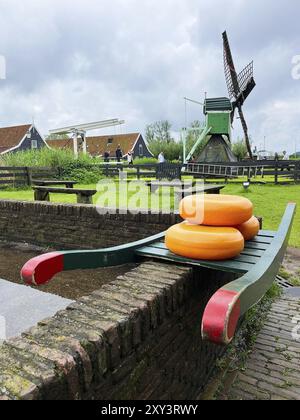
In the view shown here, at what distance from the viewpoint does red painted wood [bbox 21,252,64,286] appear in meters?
2.03

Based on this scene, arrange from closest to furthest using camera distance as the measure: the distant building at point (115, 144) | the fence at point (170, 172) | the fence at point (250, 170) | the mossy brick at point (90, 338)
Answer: the mossy brick at point (90, 338) → the fence at point (170, 172) → the fence at point (250, 170) → the distant building at point (115, 144)

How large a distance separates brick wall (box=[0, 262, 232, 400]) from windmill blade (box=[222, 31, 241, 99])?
27.8 m

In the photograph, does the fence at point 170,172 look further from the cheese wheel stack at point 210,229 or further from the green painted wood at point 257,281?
the green painted wood at point 257,281

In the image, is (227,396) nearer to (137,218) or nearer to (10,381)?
(10,381)

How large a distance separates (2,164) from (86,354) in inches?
691

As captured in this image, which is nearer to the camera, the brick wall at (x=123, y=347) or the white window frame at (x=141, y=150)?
the brick wall at (x=123, y=347)

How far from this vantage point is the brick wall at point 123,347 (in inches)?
48.2

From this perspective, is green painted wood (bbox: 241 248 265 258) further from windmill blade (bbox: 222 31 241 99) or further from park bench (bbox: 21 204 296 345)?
windmill blade (bbox: 222 31 241 99)

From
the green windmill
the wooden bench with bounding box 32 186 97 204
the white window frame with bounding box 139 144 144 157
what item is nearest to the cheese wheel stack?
the wooden bench with bounding box 32 186 97 204

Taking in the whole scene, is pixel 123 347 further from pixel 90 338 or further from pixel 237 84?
pixel 237 84

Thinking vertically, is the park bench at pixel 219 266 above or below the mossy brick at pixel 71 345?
above

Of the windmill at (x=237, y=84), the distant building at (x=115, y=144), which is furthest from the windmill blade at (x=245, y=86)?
the distant building at (x=115, y=144)

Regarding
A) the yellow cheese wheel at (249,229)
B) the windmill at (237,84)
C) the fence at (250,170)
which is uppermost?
the windmill at (237,84)

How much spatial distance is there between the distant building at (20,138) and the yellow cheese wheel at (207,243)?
38108mm
